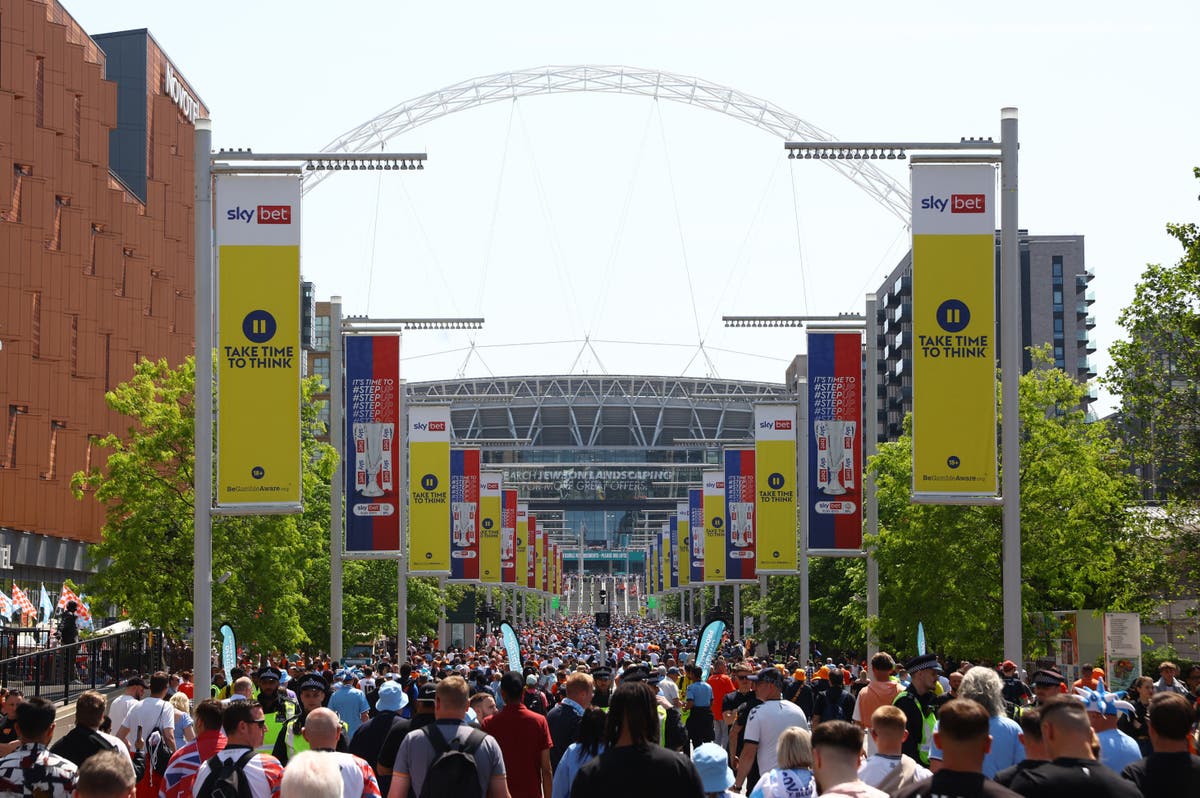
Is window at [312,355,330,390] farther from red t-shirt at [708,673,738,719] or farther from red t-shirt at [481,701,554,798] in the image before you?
red t-shirt at [481,701,554,798]

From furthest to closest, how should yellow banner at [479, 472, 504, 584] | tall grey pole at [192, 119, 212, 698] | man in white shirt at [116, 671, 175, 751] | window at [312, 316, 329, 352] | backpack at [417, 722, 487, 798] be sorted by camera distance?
window at [312, 316, 329, 352]
yellow banner at [479, 472, 504, 584]
tall grey pole at [192, 119, 212, 698]
man in white shirt at [116, 671, 175, 751]
backpack at [417, 722, 487, 798]

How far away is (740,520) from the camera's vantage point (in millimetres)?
50125

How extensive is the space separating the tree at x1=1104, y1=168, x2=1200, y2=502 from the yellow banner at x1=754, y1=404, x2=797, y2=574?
13.4 meters

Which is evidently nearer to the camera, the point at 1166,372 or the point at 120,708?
the point at 120,708

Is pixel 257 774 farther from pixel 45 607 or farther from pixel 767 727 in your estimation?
pixel 45 607

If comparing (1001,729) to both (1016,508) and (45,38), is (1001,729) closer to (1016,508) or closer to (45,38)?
(1016,508)

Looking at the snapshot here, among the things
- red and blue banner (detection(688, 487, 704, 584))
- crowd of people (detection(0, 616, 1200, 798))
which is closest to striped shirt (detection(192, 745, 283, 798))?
crowd of people (detection(0, 616, 1200, 798))

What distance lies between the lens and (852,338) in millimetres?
35656

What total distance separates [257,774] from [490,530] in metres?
51.3

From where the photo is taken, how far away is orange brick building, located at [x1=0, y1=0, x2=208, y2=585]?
199 feet

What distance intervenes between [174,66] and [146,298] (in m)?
21.3

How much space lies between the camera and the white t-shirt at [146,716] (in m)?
15.6

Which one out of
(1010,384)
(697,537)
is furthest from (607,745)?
(697,537)

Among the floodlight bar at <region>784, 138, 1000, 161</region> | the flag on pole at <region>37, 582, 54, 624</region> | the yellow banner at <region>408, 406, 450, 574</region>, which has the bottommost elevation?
the flag on pole at <region>37, 582, 54, 624</region>
